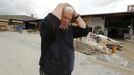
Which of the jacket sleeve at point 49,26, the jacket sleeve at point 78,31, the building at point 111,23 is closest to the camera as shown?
the jacket sleeve at point 49,26

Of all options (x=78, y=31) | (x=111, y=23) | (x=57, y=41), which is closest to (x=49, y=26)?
(x=57, y=41)

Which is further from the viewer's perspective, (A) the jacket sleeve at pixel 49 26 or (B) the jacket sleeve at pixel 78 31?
(B) the jacket sleeve at pixel 78 31

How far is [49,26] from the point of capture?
2.25 m

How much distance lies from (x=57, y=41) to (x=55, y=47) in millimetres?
65

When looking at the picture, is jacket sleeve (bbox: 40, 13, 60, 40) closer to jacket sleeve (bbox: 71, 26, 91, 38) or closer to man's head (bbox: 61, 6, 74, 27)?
man's head (bbox: 61, 6, 74, 27)

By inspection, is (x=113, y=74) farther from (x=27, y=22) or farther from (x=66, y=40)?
(x=27, y=22)

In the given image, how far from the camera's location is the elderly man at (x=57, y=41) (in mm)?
2277

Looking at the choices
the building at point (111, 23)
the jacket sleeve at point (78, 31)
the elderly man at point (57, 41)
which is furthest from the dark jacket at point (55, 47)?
the building at point (111, 23)

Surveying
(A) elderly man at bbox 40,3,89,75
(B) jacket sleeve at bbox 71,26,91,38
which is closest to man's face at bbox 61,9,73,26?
(A) elderly man at bbox 40,3,89,75

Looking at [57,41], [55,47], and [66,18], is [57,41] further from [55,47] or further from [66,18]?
[66,18]

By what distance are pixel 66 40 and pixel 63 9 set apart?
1.05 ft

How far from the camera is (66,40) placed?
2354 mm

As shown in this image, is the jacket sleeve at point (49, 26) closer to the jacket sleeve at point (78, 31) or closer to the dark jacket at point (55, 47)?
the dark jacket at point (55, 47)

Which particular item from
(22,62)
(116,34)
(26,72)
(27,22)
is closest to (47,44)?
(26,72)
